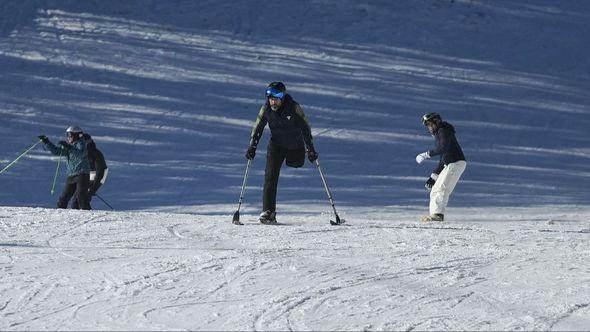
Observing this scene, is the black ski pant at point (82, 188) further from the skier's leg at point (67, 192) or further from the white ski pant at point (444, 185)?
the white ski pant at point (444, 185)

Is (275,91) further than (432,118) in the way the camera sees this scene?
No

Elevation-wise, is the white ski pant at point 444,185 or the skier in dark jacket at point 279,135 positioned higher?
the skier in dark jacket at point 279,135

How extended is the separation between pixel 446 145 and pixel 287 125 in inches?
89.1

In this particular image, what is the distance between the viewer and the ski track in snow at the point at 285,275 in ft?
22.9

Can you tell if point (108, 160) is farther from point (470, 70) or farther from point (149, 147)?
point (470, 70)

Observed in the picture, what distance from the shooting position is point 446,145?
42.3ft

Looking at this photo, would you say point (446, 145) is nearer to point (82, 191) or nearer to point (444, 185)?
point (444, 185)

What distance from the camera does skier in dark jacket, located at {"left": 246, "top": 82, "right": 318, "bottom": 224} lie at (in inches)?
448

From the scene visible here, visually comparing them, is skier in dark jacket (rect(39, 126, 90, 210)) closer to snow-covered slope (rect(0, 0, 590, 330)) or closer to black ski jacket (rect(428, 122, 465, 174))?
snow-covered slope (rect(0, 0, 590, 330))

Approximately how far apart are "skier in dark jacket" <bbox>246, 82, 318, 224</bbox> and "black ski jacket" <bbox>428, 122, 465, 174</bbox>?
178 cm

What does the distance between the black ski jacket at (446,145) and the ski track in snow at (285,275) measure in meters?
1.29

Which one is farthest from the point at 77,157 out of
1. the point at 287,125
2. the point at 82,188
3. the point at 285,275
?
the point at 285,275

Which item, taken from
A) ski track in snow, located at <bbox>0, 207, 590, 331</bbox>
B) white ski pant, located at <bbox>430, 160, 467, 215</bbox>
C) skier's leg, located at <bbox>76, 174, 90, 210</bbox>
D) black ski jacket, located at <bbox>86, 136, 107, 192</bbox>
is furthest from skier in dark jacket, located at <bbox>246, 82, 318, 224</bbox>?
black ski jacket, located at <bbox>86, 136, 107, 192</bbox>

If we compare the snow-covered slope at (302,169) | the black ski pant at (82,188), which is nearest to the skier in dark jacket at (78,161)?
the black ski pant at (82,188)
